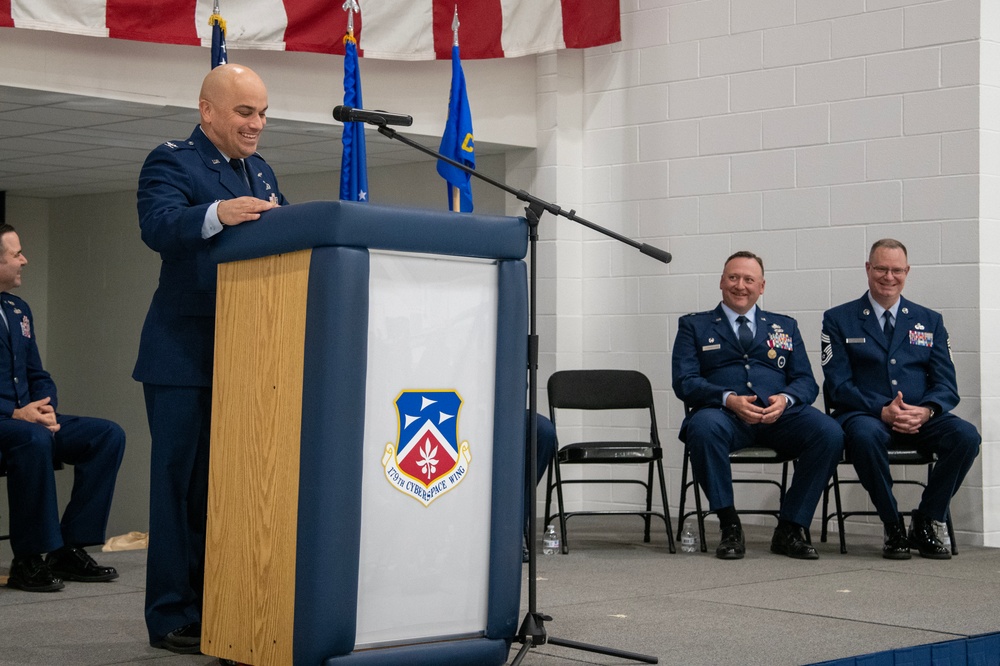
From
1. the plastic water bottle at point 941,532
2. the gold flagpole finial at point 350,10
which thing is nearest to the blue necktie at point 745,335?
the plastic water bottle at point 941,532

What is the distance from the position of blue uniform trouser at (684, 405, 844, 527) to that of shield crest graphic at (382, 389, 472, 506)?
102 inches

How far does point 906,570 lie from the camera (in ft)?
14.9

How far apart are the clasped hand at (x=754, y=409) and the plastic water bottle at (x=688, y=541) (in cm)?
50

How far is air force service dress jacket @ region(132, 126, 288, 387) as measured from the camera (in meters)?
2.73

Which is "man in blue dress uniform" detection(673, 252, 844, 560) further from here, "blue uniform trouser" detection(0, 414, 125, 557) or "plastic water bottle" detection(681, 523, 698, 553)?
"blue uniform trouser" detection(0, 414, 125, 557)

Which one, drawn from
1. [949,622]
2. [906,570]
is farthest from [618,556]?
[949,622]

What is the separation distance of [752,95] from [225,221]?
4.08m

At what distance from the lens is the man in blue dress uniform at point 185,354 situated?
2.74 meters

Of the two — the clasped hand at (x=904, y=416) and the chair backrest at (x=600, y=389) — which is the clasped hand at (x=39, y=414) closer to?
the chair backrest at (x=600, y=389)

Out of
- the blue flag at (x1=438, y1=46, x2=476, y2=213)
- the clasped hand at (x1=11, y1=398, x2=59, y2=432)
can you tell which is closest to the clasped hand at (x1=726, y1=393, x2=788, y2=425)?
the blue flag at (x1=438, y1=46, x2=476, y2=213)

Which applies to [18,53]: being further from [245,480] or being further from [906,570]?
[906,570]

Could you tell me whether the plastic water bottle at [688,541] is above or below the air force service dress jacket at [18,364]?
below

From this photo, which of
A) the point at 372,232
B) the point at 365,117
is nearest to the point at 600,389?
the point at 365,117

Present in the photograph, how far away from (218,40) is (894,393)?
3060 millimetres
